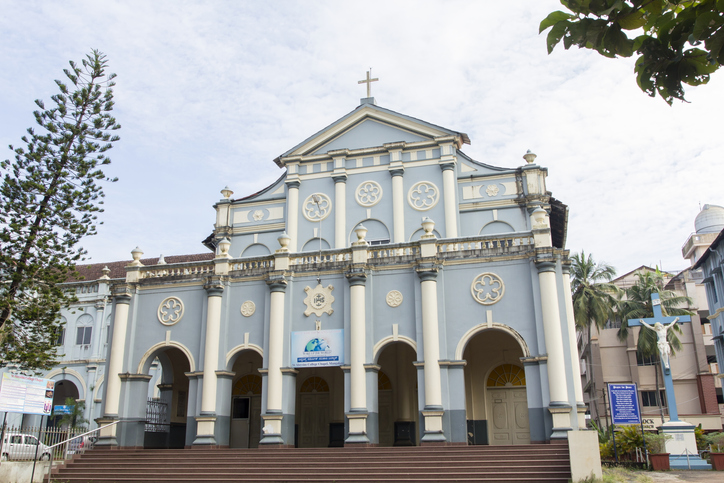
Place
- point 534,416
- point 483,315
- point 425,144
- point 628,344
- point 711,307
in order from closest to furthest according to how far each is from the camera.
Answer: point 534,416, point 483,315, point 425,144, point 711,307, point 628,344

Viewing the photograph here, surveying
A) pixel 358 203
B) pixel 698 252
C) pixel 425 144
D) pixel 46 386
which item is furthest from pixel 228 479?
pixel 698 252

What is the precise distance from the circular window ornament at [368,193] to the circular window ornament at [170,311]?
7492 mm

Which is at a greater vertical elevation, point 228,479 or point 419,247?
point 419,247

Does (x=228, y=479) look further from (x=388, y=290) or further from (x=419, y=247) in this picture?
(x=419, y=247)

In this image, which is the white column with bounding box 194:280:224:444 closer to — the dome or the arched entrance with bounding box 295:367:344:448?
the arched entrance with bounding box 295:367:344:448

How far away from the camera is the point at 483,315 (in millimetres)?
18672

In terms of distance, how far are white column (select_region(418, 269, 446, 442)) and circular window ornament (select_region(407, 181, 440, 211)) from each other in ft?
15.3

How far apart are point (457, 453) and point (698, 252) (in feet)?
146

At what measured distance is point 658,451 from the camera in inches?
768

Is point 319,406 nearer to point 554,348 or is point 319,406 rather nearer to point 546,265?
point 554,348

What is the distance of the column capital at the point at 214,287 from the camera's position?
2073cm

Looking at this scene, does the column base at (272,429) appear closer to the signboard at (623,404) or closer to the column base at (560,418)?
the column base at (560,418)

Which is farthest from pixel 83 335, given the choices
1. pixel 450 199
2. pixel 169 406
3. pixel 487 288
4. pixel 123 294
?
pixel 487 288

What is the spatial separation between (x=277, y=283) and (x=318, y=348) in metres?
2.47
